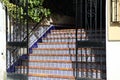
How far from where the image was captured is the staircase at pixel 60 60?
31.8 feet

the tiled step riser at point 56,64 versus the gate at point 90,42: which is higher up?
the gate at point 90,42

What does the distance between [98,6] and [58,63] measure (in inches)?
80.3

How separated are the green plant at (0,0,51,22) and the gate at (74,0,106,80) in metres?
1.85

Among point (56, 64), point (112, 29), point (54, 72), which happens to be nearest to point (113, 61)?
point (112, 29)

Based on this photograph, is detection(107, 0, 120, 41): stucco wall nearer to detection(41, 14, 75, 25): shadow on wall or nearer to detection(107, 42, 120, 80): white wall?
detection(107, 42, 120, 80): white wall

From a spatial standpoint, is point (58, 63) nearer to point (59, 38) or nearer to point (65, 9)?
point (59, 38)

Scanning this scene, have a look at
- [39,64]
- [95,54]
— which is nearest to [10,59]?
[39,64]

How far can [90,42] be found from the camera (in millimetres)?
9250

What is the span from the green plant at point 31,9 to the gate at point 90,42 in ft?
6.08

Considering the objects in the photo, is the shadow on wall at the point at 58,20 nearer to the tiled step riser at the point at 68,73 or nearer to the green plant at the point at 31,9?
the green plant at the point at 31,9

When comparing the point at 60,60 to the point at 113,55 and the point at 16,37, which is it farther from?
the point at 113,55

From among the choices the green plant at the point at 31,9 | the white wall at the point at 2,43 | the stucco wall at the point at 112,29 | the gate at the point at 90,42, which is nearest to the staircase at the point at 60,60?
the gate at the point at 90,42

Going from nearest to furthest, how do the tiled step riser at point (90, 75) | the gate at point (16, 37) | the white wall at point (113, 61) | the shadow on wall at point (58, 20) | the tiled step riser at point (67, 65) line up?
the white wall at point (113, 61)
the tiled step riser at point (90, 75)
the tiled step riser at point (67, 65)
the gate at point (16, 37)
the shadow on wall at point (58, 20)

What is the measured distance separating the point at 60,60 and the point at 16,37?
63.3 inches
